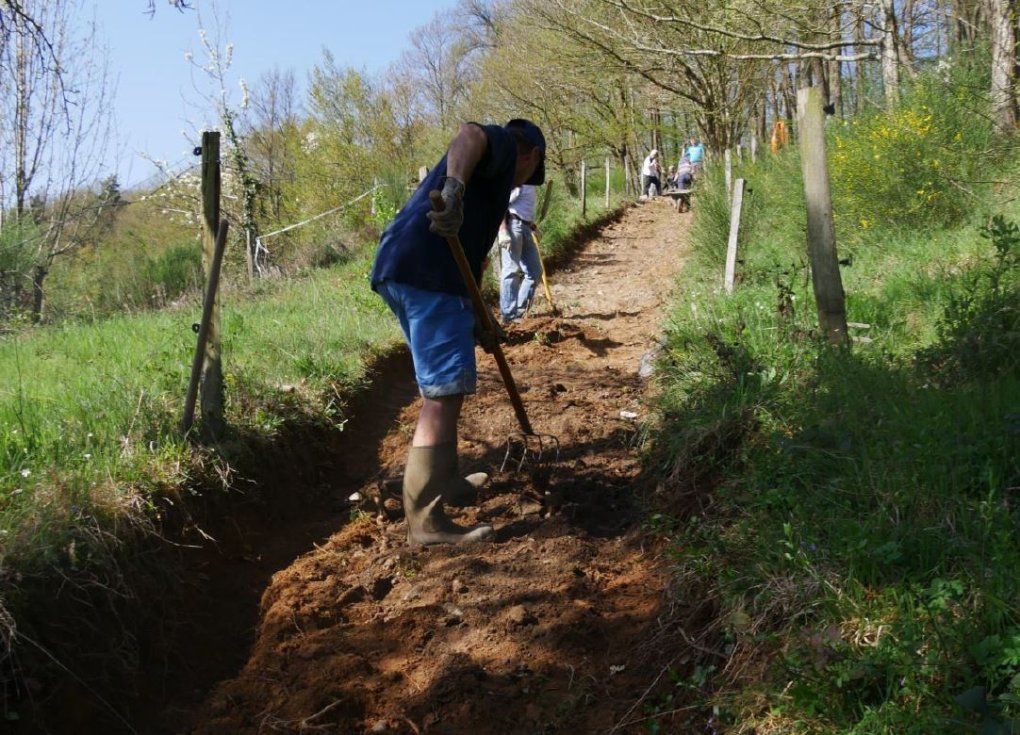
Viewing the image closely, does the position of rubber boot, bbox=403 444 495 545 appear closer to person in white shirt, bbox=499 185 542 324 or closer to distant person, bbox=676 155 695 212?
person in white shirt, bbox=499 185 542 324

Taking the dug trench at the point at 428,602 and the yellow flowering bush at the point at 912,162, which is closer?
the dug trench at the point at 428,602

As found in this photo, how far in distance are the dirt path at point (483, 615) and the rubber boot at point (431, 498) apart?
0.07m

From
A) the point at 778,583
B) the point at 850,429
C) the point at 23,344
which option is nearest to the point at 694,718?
the point at 778,583

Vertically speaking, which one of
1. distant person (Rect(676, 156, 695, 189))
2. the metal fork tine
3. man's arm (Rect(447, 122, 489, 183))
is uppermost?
distant person (Rect(676, 156, 695, 189))

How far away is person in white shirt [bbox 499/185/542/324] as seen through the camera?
834cm

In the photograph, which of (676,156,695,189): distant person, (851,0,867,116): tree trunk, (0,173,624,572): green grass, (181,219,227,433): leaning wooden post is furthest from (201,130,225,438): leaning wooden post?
(676,156,695,189): distant person

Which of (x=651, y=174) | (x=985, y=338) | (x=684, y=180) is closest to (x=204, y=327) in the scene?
(x=985, y=338)

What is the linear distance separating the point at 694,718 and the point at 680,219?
18068mm

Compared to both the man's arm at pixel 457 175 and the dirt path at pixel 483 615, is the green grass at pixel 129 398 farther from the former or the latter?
the man's arm at pixel 457 175

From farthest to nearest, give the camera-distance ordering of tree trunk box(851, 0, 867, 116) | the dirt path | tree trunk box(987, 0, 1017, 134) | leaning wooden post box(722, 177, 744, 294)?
tree trunk box(851, 0, 867, 116)
leaning wooden post box(722, 177, 744, 294)
tree trunk box(987, 0, 1017, 134)
the dirt path

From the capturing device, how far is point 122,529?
3520 mm

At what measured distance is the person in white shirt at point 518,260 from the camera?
328 inches

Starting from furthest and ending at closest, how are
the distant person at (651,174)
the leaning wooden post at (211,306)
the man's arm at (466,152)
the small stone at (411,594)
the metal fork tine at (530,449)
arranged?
the distant person at (651,174) → the metal fork tine at (530,449) → the leaning wooden post at (211,306) → the small stone at (411,594) → the man's arm at (466,152)

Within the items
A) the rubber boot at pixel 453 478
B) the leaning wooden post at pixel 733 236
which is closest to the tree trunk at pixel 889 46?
the leaning wooden post at pixel 733 236
